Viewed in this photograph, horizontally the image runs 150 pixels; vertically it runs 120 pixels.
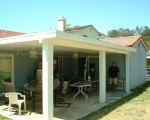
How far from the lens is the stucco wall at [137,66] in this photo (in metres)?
12.4

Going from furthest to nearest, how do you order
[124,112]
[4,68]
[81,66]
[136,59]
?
1. [81,66]
2. [136,59]
3. [4,68]
4. [124,112]

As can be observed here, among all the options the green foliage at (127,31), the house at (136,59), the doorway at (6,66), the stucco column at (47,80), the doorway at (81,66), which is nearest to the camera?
the stucco column at (47,80)

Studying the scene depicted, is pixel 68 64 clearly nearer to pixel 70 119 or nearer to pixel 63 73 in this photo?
pixel 63 73

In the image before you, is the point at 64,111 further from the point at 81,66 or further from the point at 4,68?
the point at 81,66

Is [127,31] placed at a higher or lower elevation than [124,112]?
higher

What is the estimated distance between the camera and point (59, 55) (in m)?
13.7

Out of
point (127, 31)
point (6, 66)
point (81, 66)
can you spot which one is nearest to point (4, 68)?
point (6, 66)

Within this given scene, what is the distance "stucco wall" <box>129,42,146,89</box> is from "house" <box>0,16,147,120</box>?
3.0 inches

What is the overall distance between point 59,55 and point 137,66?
617cm

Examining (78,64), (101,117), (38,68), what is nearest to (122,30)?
(78,64)

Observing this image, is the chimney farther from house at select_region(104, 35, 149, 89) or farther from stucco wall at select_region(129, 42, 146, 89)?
stucco wall at select_region(129, 42, 146, 89)

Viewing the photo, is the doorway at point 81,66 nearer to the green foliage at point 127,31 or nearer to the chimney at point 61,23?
the chimney at point 61,23

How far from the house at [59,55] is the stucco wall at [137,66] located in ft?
0.25

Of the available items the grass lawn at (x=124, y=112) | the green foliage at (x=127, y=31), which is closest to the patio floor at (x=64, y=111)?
the grass lawn at (x=124, y=112)
